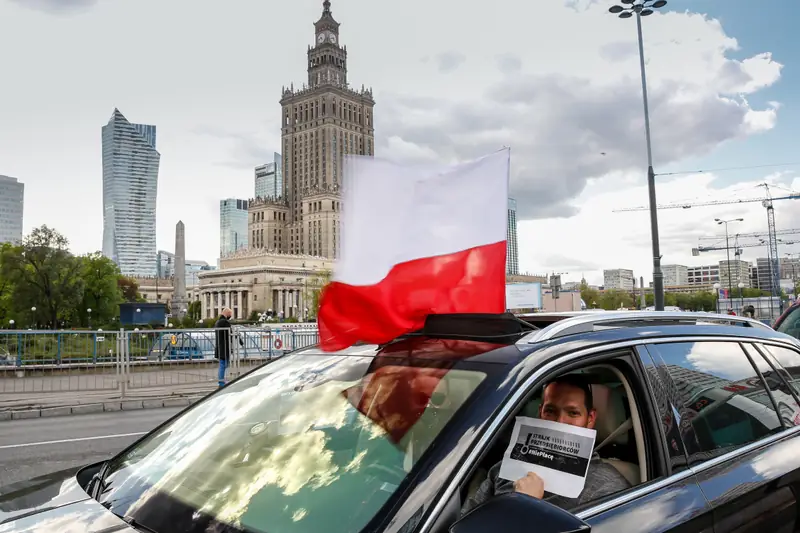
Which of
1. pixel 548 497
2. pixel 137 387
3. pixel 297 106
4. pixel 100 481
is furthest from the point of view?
pixel 297 106

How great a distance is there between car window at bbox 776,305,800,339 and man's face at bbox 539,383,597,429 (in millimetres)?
9328

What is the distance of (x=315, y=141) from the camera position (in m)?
176

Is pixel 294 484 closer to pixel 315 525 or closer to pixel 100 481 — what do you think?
pixel 315 525

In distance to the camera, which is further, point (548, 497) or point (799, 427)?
point (799, 427)

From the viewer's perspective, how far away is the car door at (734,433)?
234cm

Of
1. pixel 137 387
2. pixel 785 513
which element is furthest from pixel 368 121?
pixel 785 513

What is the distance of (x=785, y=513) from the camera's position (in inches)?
97.6

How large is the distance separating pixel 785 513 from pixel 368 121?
187m

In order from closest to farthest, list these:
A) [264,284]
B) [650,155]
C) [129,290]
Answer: [650,155]
[129,290]
[264,284]

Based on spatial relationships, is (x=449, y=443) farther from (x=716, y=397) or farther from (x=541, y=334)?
(x=716, y=397)

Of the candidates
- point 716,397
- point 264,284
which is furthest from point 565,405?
point 264,284

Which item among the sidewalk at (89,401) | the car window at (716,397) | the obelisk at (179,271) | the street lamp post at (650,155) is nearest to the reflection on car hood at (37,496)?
the car window at (716,397)

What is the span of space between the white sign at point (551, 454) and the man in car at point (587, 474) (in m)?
0.03

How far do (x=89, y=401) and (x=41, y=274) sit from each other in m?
50.3
